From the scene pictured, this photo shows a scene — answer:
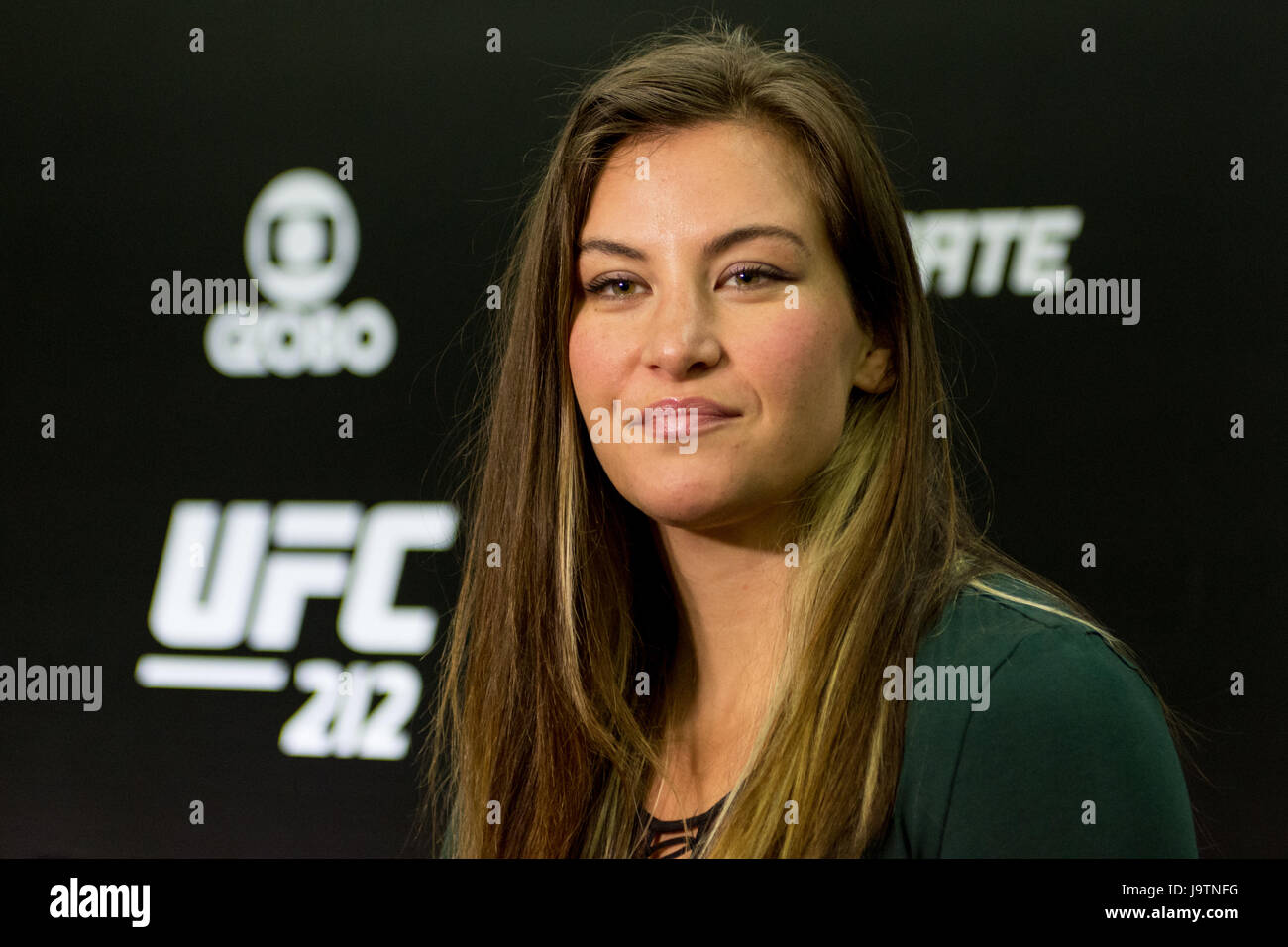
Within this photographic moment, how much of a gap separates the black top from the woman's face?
36cm

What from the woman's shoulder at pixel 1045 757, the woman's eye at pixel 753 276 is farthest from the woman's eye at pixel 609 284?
the woman's shoulder at pixel 1045 757

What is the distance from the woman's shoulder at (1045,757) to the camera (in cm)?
109

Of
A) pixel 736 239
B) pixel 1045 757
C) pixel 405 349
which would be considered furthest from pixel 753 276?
pixel 405 349

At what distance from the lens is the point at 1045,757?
3.57 feet

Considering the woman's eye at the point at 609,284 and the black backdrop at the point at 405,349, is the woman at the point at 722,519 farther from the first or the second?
the black backdrop at the point at 405,349

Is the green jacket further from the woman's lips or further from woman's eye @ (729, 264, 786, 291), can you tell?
woman's eye @ (729, 264, 786, 291)

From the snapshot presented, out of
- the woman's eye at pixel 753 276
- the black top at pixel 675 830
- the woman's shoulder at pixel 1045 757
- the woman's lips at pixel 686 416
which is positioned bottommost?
the black top at pixel 675 830

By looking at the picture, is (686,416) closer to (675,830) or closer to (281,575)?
(675,830)

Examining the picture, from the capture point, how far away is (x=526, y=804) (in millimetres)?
1464

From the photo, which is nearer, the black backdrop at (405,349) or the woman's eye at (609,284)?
the woman's eye at (609,284)

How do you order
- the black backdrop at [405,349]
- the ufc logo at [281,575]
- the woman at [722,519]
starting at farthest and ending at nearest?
the ufc logo at [281,575], the black backdrop at [405,349], the woman at [722,519]

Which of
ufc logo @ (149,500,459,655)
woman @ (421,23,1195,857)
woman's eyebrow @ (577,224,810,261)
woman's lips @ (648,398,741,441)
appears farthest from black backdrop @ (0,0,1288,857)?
woman's lips @ (648,398,741,441)
